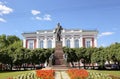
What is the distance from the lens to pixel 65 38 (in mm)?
63969

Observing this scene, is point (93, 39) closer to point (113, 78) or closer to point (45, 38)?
point (45, 38)

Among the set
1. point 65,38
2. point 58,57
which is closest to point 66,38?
point 65,38

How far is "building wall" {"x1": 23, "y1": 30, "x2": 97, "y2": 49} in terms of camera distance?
6278cm

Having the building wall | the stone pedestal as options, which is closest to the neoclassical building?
the building wall

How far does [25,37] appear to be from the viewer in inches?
2574

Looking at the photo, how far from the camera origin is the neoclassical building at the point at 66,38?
62688 mm

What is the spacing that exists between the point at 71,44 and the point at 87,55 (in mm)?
11577

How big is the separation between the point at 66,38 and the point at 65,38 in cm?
26

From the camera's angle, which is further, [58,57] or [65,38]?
[65,38]

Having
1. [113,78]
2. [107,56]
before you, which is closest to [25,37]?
[107,56]

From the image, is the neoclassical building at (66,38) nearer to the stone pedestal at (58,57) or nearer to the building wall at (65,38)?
the building wall at (65,38)

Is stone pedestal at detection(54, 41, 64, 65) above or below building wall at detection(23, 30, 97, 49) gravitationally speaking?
below

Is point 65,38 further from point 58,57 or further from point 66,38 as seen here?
point 58,57

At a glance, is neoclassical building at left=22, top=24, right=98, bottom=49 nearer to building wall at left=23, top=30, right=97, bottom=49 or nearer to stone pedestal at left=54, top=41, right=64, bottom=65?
building wall at left=23, top=30, right=97, bottom=49
